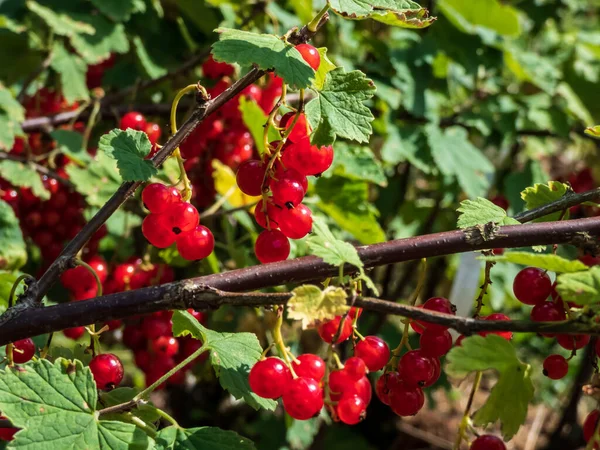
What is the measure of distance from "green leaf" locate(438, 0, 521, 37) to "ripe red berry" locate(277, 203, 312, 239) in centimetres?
143

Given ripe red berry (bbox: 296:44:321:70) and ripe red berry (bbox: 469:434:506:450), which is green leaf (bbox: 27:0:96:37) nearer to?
ripe red berry (bbox: 296:44:321:70)

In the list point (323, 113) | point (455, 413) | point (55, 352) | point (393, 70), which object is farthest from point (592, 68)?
point (55, 352)

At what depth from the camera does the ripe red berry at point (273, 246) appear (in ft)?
3.16

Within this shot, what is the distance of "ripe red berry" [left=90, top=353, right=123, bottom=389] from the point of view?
1000mm

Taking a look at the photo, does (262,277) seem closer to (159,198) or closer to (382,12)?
(159,198)

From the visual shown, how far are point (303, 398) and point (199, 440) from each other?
16 cm

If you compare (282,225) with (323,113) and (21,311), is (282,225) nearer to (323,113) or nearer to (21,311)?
(323,113)

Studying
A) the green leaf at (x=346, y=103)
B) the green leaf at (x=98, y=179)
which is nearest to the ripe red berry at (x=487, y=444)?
the green leaf at (x=346, y=103)

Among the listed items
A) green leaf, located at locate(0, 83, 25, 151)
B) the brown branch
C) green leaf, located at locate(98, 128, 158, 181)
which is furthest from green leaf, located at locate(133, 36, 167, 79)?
the brown branch

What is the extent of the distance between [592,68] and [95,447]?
223 centimetres

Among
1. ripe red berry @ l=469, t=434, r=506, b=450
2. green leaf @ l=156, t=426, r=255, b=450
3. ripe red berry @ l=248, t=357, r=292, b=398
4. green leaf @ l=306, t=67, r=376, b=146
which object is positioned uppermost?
green leaf @ l=306, t=67, r=376, b=146

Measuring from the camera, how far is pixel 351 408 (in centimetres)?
89

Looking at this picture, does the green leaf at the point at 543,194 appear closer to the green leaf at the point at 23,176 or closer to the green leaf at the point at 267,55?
the green leaf at the point at 267,55

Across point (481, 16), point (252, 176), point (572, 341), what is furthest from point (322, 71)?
point (481, 16)
